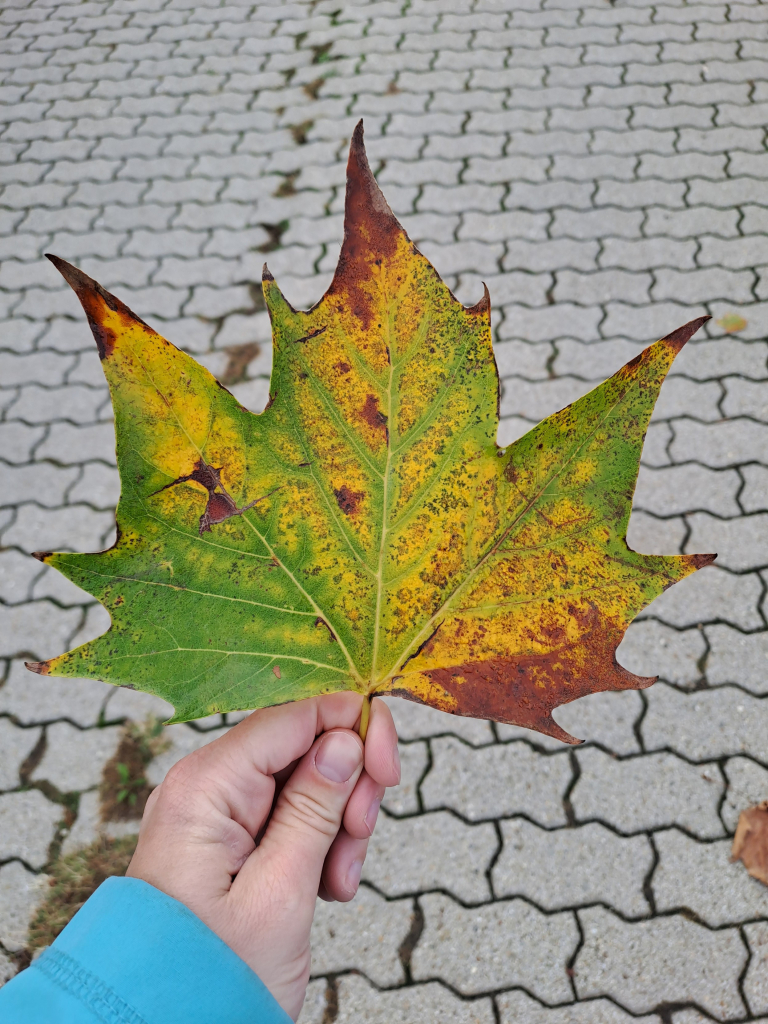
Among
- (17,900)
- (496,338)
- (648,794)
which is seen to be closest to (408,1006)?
(648,794)

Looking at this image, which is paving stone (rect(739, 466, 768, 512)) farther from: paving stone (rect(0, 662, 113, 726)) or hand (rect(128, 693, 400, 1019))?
paving stone (rect(0, 662, 113, 726))

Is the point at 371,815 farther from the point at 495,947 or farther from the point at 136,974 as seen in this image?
the point at 495,947

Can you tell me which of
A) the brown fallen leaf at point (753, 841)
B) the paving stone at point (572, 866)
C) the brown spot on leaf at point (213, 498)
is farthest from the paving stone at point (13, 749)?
the brown fallen leaf at point (753, 841)

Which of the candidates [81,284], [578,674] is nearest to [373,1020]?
[578,674]

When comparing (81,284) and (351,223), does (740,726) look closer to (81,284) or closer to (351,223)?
(351,223)

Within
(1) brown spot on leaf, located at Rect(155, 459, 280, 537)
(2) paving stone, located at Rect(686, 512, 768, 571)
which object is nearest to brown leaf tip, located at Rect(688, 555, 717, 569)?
(1) brown spot on leaf, located at Rect(155, 459, 280, 537)

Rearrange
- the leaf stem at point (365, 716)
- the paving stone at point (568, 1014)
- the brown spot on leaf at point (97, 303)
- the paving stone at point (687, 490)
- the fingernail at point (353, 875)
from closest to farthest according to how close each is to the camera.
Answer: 1. the brown spot on leaf at point (97, 303)
2. the leaf stem at point (365, 716)
3. the fingernail at point (353, 875)
4. the paving stone at point (568, 1014)
5. the paving stone at point (687, 490)

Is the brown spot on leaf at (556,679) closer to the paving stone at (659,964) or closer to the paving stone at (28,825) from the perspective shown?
the paving stone at (659,964)
